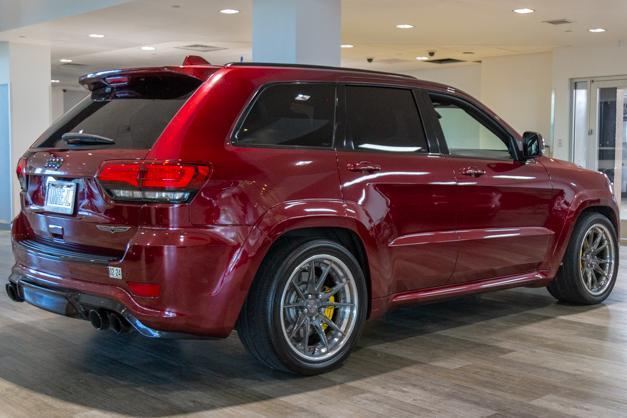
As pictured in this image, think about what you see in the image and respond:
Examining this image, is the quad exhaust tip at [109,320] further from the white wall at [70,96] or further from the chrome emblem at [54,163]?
the white wall at [70,96]

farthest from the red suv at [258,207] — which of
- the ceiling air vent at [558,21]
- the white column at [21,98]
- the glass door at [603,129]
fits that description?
the glass door at [603,129]

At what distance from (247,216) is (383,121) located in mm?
1128

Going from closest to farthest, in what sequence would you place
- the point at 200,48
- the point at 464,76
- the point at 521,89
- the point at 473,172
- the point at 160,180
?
the point at 160,180
the point at 473,172
the point at 200,48
the point at 521,89
the point at 464,76

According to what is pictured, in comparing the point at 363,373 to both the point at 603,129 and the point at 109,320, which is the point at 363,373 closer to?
the point at 109,320

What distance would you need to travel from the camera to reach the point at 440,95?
4750 millimetres

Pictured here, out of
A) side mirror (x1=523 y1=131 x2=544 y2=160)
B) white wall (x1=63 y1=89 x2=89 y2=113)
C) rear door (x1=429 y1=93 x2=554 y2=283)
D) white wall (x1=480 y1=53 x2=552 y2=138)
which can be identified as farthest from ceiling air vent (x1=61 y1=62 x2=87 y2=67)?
side mirror (x1=523 y1=131 x2=544 y2=160)

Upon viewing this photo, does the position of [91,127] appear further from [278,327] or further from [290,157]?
[278,327]

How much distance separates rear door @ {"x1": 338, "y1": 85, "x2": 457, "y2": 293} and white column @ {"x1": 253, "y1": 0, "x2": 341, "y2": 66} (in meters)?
3.16

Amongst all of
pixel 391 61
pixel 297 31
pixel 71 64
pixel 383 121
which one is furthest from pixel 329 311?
pixel 71 64

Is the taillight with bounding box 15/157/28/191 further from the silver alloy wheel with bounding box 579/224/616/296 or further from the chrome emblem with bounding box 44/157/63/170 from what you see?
the silver alloy wheel with bounding box 579/224/616/296

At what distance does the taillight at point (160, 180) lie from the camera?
345cm

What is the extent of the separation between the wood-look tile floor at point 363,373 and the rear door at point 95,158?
0.66 m

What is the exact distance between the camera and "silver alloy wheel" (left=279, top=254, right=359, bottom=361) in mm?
3879

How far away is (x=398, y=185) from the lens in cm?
423
